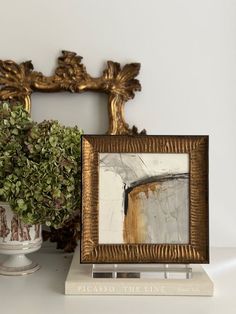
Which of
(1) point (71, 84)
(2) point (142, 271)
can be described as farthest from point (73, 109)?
(2) point (142, 271)

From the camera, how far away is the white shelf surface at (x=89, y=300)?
809 millimetres

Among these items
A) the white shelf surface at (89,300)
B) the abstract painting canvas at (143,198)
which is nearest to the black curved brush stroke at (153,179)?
the abstract painting canvas at (143,198)

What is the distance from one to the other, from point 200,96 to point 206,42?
135mm

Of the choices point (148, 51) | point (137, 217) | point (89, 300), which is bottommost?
point (89, 300)

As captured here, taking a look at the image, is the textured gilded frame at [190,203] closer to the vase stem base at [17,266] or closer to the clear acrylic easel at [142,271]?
the clear acrylic easel at [142,271]

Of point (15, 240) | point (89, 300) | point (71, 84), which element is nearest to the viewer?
point (89, 300)

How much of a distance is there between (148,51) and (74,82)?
0.20 meters

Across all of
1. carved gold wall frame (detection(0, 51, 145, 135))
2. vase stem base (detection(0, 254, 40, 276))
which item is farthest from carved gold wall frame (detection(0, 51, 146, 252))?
vase stem base (detection(0, 254, 40, 276))

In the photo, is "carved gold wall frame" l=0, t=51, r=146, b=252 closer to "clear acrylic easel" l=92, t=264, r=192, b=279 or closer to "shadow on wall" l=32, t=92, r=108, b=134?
"shadow on wall" l=32, t=92, r=108, b=134

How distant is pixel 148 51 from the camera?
116cm

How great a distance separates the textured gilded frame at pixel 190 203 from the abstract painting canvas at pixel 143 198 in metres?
0.01

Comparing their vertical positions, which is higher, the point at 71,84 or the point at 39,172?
the point at 71,84

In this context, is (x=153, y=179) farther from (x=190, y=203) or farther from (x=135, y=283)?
(x=135, y=283)

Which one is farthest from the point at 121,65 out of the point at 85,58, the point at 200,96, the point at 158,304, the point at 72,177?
the point at 158,304
